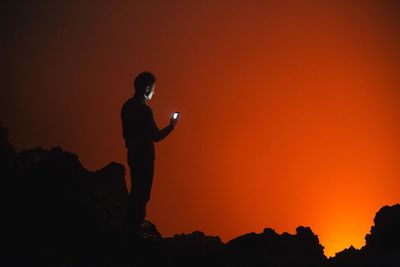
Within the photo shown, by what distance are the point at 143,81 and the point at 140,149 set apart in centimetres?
146

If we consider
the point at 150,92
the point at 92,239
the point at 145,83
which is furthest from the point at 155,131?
→ the point at 92,239

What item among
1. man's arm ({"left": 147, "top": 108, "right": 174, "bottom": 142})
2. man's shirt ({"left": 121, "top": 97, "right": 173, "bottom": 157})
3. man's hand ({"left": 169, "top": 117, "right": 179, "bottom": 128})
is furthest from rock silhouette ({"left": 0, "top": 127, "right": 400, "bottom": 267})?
man's hand ({"left": 169, "top": 117, "right": 179, "bottom": 128})

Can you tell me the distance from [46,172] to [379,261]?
749cm

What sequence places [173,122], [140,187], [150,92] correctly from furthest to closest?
[150,92] < [173,122] < [140,187]

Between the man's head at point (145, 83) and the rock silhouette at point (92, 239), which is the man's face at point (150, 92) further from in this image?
the rock silhouette at point (92, 239)

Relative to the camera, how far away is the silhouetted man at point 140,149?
25.3 ft

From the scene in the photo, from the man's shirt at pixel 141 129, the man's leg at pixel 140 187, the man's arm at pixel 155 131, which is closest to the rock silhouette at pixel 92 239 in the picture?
the man's leg at pixel 140 187

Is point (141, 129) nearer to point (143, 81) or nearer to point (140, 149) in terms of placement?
point (140, 149)

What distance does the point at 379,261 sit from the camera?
729cm

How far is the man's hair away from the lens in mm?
8109

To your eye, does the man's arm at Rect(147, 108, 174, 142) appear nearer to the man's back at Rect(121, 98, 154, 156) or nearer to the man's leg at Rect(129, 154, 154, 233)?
the man's back at Rect(121, 98, 154, 156)

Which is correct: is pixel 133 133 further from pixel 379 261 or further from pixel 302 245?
pixel 379 261

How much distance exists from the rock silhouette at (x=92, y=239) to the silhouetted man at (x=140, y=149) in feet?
1.14

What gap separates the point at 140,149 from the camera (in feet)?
25.5
